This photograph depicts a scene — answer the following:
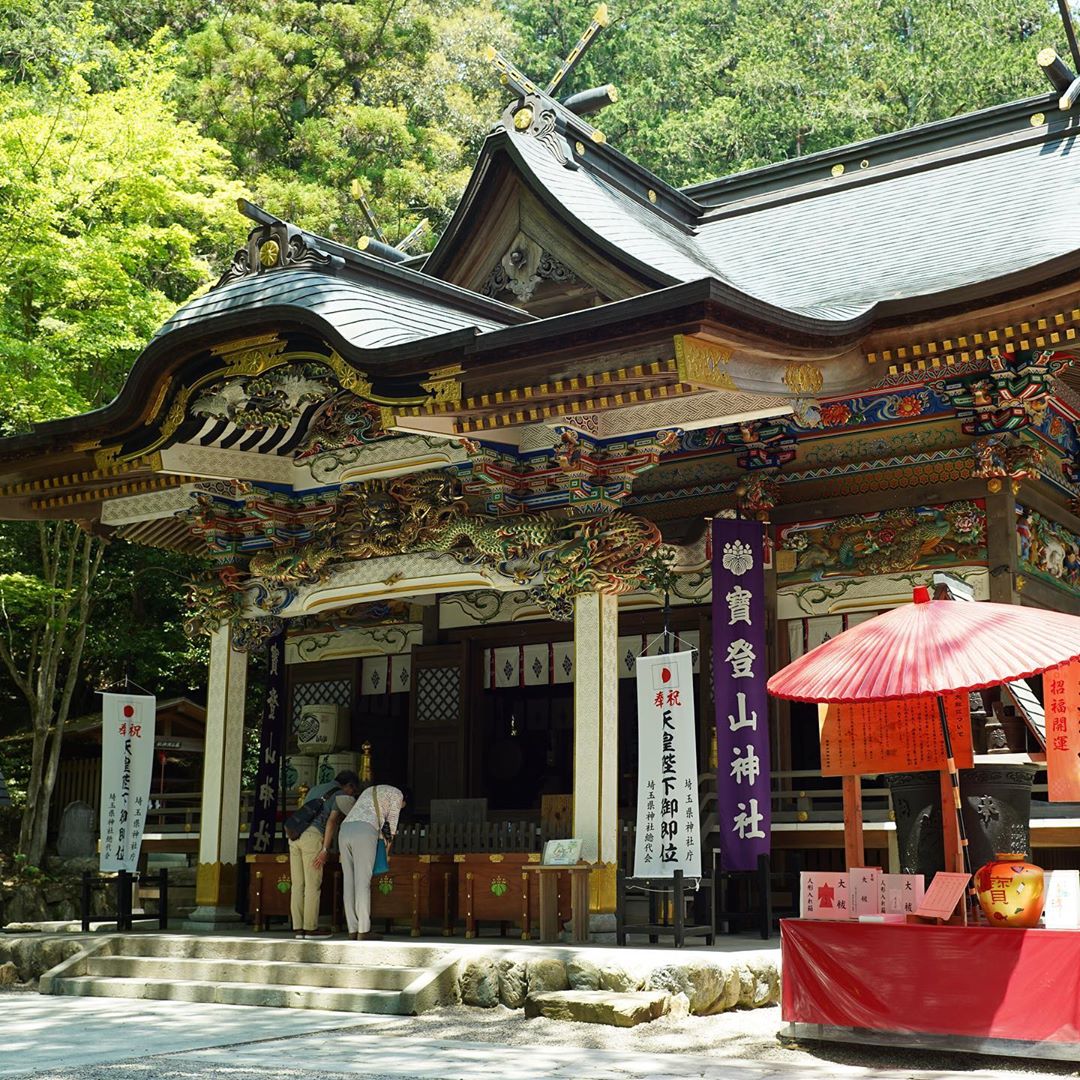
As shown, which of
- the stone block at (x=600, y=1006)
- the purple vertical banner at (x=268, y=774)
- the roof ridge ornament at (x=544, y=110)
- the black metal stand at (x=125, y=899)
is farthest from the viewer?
the purple vertical banner at (x=268, y=774)

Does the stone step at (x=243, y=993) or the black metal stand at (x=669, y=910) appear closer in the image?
the stone step at (x=243, y=993)

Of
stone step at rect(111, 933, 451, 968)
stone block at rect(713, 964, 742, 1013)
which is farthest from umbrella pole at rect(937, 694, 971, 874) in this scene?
stone step at rect(111, 933, 451, 968)

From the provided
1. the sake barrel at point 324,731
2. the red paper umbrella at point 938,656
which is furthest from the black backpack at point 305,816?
the red paper umbrella at point 938,656

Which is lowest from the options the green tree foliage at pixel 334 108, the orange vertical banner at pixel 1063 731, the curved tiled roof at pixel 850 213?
the orange vertical banner at pixel 1063 731

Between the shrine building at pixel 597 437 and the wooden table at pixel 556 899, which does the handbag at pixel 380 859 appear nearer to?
the wooden table at pixel 556 899

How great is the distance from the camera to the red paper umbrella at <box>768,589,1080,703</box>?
19.7 ft

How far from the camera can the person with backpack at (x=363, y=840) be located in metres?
9.56

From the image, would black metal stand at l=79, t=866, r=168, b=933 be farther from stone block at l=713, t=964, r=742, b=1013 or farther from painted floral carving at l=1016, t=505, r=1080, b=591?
painted floral carving at l=1016, t=505, r=1080, b=591

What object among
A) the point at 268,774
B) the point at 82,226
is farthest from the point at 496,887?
the point at 82,226

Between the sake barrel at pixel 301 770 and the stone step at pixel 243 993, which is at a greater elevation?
the sake barrel at pixel 301 770

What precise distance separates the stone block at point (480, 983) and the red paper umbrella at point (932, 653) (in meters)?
2.68

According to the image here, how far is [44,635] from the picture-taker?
56.0 feet

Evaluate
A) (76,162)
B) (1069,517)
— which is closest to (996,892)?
(1069,517)

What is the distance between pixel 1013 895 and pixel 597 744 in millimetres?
3743
